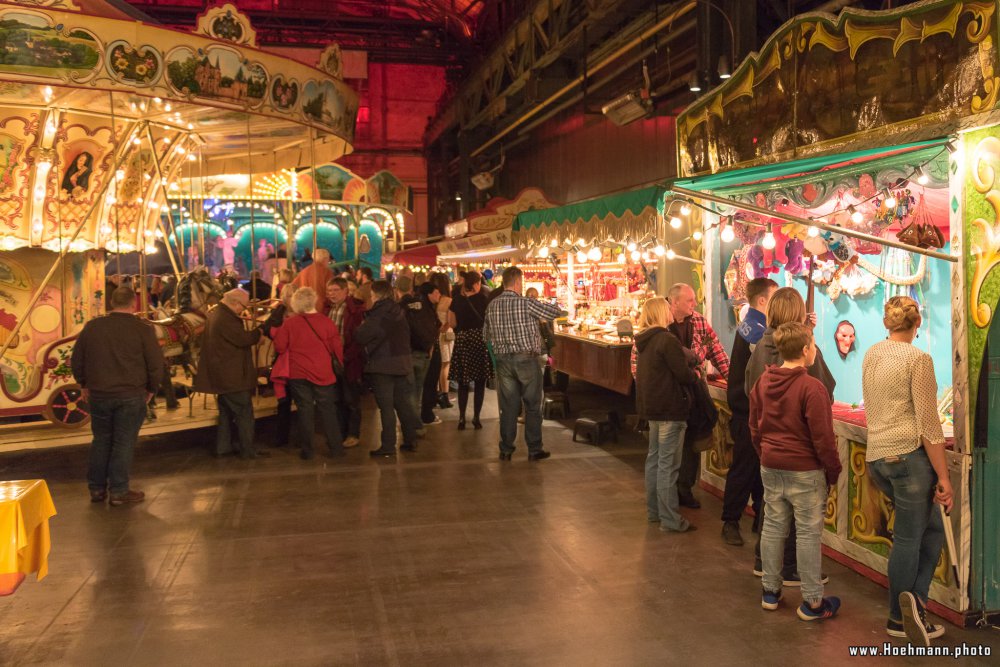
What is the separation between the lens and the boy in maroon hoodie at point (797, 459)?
4.09 meters

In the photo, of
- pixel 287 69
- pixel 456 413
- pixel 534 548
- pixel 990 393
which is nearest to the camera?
pixel 990 393

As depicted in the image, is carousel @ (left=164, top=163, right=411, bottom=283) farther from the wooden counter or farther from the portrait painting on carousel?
the portrait painting on carousel

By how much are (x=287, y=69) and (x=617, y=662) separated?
6101 mm

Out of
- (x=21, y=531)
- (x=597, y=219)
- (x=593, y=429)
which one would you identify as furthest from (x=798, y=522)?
(x=597, y=219)

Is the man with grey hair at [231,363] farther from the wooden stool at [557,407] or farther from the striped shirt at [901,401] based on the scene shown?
the striped shirt at [901,401]

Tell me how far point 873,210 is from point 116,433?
18.4ft

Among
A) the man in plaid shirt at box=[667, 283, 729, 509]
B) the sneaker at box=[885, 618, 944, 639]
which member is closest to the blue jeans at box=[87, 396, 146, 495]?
the man in plaid shirt at box=[667, 283, 729, 509]

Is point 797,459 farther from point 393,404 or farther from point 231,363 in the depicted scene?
point 231,363

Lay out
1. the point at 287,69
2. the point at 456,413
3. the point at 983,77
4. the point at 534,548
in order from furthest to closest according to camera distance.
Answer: the point at 456,413 < the point at 287,69 < the point at 534,548 < the point at 983,77

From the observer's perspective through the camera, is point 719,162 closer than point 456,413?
Yes

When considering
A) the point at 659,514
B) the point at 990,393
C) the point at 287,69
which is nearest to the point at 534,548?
the point at 659,514

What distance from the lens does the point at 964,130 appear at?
406 centimetres

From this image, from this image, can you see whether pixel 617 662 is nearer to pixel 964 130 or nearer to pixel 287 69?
pixel 964 130

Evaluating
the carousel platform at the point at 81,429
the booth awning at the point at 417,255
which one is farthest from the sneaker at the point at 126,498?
the booth awning at the point at 417,255
